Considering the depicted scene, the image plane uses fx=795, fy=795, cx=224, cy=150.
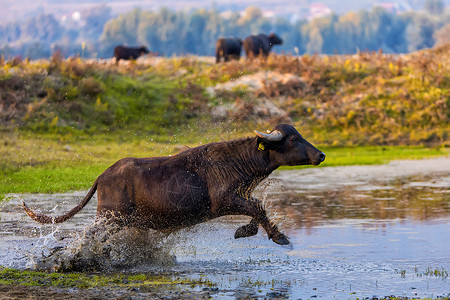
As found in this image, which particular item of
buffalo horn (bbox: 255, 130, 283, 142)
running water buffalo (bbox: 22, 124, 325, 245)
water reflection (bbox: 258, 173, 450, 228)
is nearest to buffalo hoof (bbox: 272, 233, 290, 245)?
running water buffalo (bbox: 22, 124, 325, 245)

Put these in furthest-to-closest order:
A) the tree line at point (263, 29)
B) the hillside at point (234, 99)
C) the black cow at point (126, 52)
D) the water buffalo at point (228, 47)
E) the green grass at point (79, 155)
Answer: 1. the tree line at point (263, 29)
2. the black cow at point (126, 52)
3. the water buffalo at point (228, 47)
4. the hillside at point (234, 99)
5. the green grass at point (79, 155)

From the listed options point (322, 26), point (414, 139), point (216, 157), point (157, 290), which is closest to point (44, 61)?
point (414, 139)

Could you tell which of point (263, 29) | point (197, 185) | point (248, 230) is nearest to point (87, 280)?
point (197, 185)

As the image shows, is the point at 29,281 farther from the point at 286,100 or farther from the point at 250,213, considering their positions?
the point at 286,100

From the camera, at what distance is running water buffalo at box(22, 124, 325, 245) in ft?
32.1

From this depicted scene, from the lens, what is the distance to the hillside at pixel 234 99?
25031mm

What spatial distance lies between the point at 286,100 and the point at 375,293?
66.6 feet

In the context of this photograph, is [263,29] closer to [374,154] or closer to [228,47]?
[228,47]

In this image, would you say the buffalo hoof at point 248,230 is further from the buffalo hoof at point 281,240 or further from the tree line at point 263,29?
the tree line at point 263,29

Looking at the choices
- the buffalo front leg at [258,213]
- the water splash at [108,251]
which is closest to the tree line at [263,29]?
the water splash at [108,251]

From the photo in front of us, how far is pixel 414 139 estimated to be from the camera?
26422mm

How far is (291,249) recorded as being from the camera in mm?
10391

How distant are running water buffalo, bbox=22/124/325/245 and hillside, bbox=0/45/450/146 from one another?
13822mm

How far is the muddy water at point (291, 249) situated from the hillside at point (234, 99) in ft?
32.9
